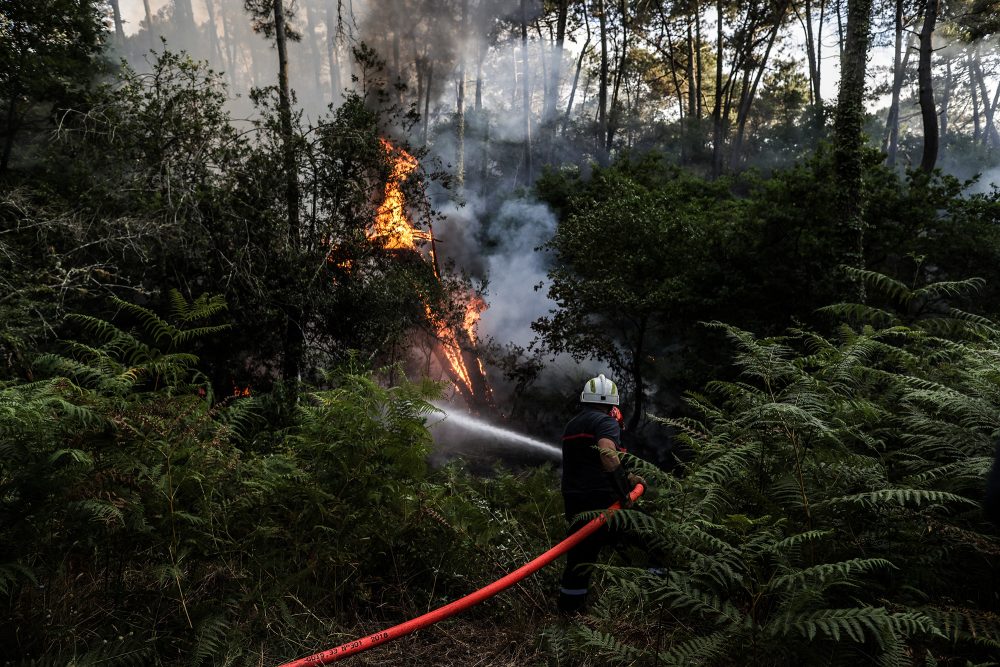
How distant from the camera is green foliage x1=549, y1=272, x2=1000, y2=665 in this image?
2.63 m

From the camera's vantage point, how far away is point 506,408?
70.2 ft

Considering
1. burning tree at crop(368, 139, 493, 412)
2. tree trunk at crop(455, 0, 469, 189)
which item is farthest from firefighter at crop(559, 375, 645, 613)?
tree trunk at crop(455, 0, 469, 189)

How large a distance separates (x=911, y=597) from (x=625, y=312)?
516 inches

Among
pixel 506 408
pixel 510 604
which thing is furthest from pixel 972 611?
pixel 506 408

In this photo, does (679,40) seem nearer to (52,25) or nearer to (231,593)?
(52,25)

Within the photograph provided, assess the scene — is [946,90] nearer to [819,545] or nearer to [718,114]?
[718,114]

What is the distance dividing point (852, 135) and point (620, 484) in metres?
9.72

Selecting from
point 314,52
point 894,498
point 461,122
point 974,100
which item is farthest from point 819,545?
point 314,52

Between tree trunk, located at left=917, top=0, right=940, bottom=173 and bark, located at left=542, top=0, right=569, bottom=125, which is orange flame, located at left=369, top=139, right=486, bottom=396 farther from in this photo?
bark, located at left=542, top=0, right=569, bottom=125

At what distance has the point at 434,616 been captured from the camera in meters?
3.36

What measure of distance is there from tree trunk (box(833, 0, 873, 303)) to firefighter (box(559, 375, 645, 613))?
819 centimetres

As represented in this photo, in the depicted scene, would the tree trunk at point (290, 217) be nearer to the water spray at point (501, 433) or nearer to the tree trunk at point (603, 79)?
the water spray at point (501, 433)

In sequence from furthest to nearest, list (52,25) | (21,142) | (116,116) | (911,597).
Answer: (21,142)
(52,25)
(116,116)
(911,597)

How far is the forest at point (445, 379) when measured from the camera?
298 centimetres
